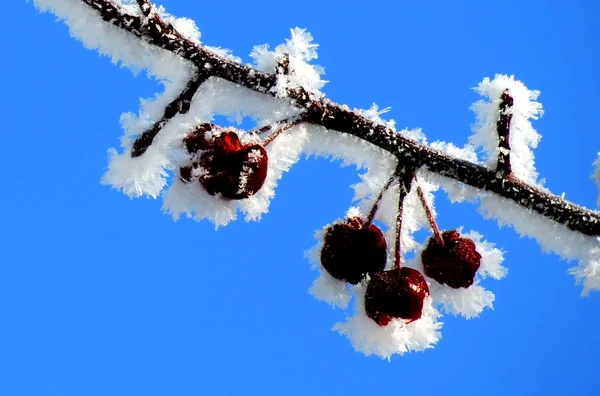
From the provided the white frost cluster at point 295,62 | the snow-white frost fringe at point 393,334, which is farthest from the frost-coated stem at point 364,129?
the snow-white frost fringe at point 393,334

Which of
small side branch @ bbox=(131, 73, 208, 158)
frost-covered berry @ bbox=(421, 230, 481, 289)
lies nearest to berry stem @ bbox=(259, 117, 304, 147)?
small side branch @ bbox=(131, 73, 208, 158)

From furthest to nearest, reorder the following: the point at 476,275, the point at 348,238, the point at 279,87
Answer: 1. the point at 476,275
2. the point at 348,238
3. the point at 279,87

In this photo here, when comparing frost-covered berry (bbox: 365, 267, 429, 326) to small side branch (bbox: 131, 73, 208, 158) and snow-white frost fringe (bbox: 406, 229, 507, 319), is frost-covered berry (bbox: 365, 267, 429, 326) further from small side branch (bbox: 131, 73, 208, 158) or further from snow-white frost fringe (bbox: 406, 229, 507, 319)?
small side branch (bbox: 131, 73, 208, 158)

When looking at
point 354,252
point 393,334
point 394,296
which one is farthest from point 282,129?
point 393,334

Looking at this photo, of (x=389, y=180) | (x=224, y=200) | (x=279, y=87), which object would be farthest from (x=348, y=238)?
(x=279, y=87)

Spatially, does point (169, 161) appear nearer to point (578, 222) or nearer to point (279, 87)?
point (279, 87)

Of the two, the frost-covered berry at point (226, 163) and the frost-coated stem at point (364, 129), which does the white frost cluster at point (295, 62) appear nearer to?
the frost-coated stem at point (364, 129)
